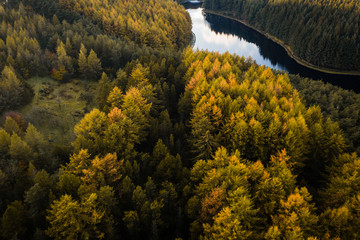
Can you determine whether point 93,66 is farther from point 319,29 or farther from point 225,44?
point 319,29

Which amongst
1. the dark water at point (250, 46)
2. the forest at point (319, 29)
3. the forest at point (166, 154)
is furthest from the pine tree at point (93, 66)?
the forest at point (319, 29)

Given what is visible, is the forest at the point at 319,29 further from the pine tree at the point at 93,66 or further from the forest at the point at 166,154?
the pine tree at the point at 93,66

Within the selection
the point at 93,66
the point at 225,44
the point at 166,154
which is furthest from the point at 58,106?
the point at 225,44

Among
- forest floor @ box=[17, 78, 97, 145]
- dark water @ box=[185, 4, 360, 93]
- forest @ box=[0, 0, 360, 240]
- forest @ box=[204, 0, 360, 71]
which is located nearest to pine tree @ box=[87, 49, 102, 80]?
forest @ box=[0, 0, 360, 240]

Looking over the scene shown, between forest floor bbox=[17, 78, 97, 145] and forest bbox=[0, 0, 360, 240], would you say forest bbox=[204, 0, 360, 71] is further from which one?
forest floor bbox=[17, 78, 97, 145]

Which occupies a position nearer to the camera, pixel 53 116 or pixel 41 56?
pixel 53 116

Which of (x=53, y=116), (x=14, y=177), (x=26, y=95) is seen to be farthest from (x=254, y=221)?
(x=26, y=95)

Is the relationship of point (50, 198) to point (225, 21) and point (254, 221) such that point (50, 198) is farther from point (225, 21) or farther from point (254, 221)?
point (225, 21)
